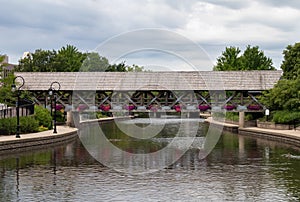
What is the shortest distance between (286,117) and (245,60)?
34057 millimetres

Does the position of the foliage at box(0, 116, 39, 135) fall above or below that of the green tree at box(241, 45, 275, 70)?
below

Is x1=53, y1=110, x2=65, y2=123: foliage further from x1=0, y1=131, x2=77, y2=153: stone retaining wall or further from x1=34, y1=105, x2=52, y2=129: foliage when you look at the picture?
x1=0, y1=131, x2=77, y2=153: stone retaining wall

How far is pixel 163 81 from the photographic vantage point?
58375mm

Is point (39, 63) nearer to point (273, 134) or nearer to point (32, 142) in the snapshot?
point (273, 134)

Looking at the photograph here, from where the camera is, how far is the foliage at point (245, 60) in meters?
83.3

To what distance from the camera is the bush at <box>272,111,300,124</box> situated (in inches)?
1952

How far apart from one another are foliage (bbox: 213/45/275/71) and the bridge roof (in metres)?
23.8

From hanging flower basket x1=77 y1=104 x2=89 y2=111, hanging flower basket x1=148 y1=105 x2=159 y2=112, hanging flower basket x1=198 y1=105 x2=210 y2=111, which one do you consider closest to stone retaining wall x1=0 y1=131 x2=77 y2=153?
hanging flower basket x1=77 y1=104 x2=89 y2=111

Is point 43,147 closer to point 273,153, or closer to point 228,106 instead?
point 273,153

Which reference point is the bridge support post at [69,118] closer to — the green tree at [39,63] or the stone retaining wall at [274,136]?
the stone retaining wall at [274,136]

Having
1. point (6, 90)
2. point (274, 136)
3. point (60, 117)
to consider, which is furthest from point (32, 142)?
point (60, 117)

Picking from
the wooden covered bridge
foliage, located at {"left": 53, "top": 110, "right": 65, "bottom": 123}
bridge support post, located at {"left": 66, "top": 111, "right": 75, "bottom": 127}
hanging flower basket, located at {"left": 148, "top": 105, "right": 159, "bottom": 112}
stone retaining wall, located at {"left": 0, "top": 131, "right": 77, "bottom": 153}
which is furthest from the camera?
foliage, located at {"left": 53, "top": 110, "right": 65, "bottom": 123}

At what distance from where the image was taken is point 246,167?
27547 mm

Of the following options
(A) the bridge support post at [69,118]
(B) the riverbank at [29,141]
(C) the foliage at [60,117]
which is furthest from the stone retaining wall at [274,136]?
(C) the foliage at [60,117]
